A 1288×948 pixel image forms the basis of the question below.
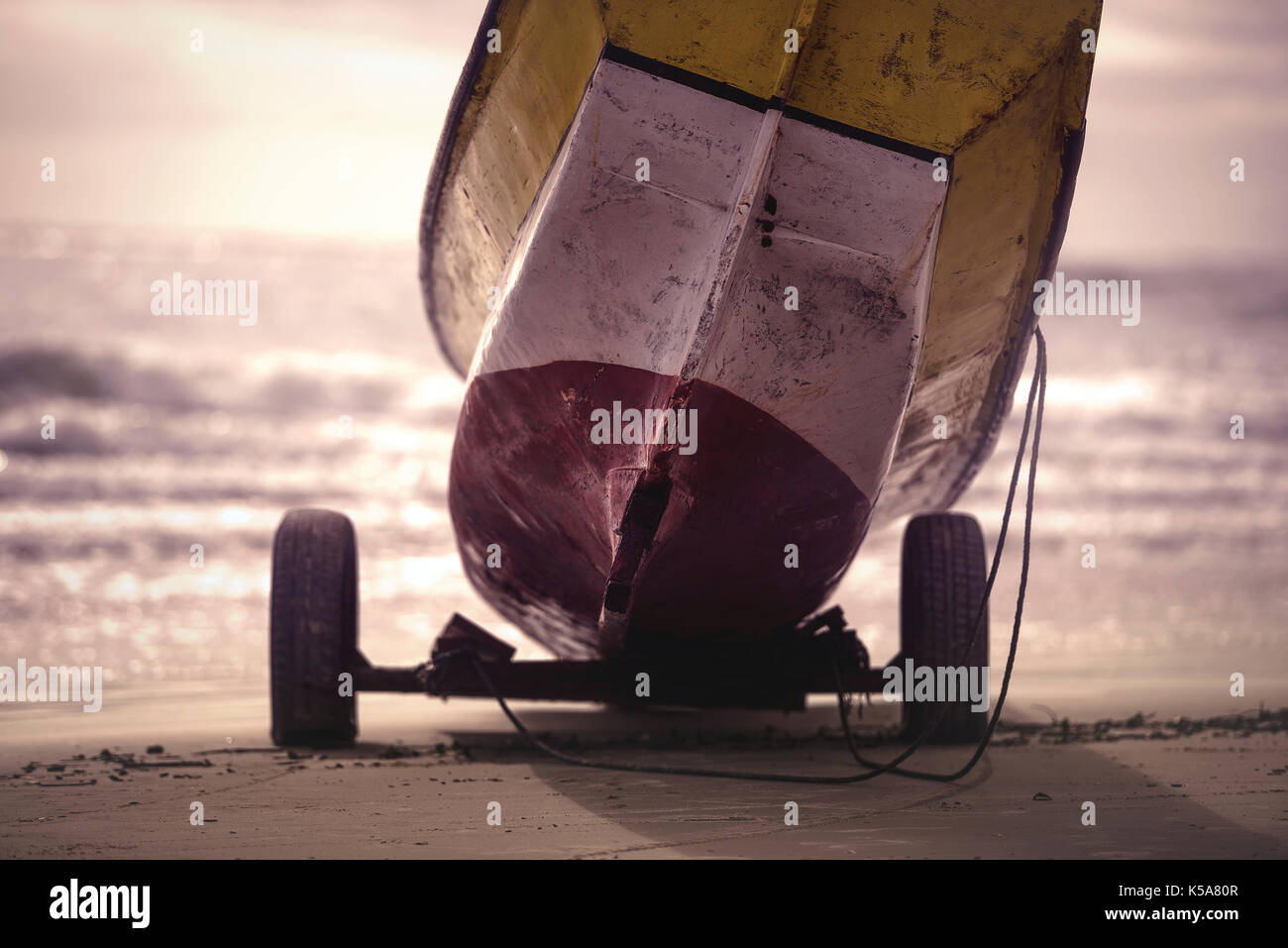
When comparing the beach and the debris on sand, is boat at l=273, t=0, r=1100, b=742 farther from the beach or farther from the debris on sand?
the debris on sand

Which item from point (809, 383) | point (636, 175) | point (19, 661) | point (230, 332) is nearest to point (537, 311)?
point (636, 175)

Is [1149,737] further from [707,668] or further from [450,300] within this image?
[450,300]

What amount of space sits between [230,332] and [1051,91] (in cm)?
2090

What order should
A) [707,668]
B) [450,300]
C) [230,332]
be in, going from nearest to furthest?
[707,668] < [450,300] < [230,332]

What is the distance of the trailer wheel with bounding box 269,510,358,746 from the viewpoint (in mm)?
4621

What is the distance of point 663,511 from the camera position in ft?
11.8

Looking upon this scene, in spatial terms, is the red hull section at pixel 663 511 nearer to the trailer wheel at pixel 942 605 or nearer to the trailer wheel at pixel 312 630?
the trailer wheel at pixel 942 605

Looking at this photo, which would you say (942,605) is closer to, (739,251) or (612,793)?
(612,793)

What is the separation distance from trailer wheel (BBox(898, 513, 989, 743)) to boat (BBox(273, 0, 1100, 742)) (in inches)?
5.2

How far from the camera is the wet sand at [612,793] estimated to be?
3119mm

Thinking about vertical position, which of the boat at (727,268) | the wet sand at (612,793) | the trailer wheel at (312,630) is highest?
the boat at (727,268)

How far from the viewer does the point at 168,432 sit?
686 inches

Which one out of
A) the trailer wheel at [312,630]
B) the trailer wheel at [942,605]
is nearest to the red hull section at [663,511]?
the trailer wheel at [942,605]

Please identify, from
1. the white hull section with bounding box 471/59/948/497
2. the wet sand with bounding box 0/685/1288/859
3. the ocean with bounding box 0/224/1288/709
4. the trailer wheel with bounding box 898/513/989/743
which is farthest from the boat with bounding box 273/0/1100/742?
the ocean with bounding box 0/224/1288/709
